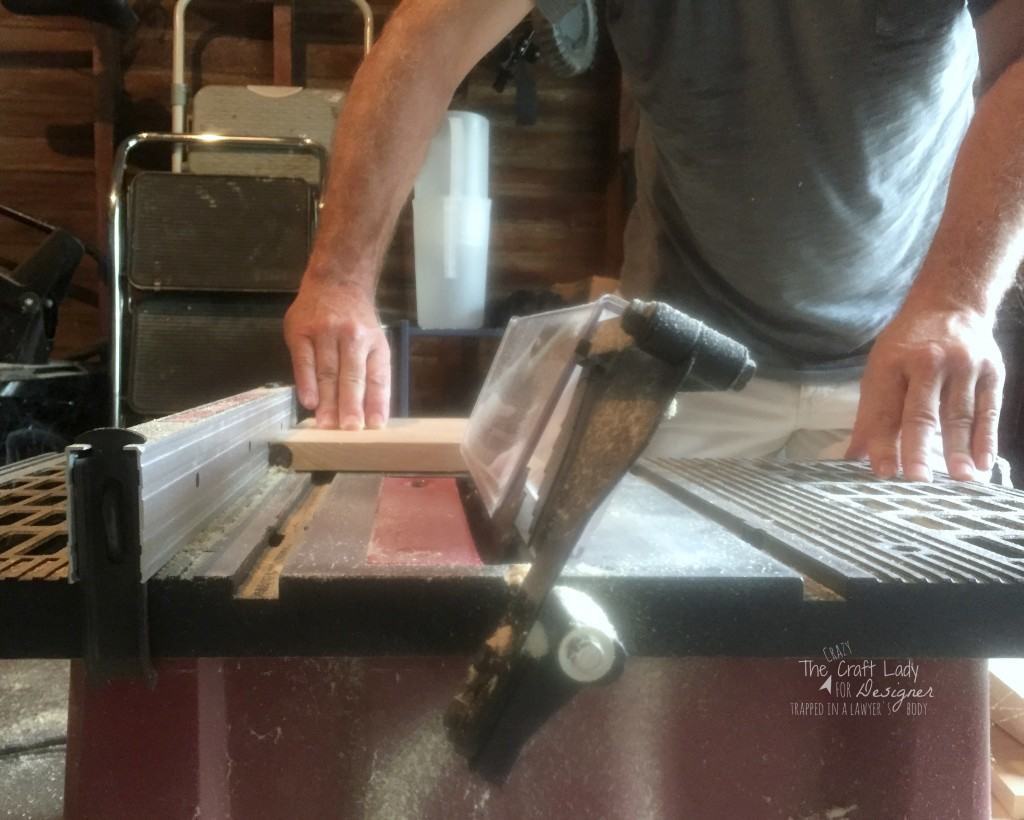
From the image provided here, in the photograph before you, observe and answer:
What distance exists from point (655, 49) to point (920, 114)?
1.36 ft

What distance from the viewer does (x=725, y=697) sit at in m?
0.50

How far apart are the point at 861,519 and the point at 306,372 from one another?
74 cm

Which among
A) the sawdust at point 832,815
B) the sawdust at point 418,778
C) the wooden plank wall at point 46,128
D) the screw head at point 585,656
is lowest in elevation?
the sawdust at point 832,815

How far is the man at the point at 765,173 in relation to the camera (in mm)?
1079

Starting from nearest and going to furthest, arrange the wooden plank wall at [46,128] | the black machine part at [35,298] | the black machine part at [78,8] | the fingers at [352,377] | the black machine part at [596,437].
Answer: the black machine part at [596,437] → the fingers at [352,377] → the black machine part at [35,298] → the black machine part at [78,8] → the wooden plank wall at [46,128]

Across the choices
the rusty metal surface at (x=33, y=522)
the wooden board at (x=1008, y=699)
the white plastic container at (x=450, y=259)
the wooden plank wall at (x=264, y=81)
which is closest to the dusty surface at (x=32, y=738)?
the rusty metal surface at (x=33, y=522)

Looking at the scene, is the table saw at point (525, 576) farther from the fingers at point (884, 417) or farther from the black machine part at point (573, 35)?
the black machine part at point (573, 35)

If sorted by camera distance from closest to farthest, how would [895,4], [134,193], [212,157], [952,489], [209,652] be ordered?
[209,652] < [952,489] < [895,4] < [134,193] < [212,157]

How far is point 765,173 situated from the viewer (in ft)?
4.07

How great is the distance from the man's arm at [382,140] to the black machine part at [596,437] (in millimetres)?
738

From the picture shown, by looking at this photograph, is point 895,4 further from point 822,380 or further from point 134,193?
point 134,193

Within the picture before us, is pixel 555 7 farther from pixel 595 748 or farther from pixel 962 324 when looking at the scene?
pixel 595 748

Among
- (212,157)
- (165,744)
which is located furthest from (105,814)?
(212,157)

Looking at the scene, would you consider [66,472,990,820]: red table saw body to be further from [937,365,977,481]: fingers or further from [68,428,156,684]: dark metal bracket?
[937,365,977,481]: fingers
